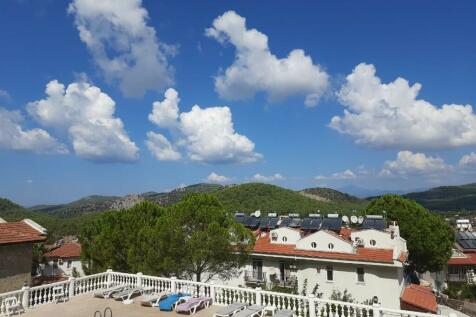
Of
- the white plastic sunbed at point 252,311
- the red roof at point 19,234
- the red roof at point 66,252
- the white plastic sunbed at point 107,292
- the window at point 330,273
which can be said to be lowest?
the red roof at point 66,252

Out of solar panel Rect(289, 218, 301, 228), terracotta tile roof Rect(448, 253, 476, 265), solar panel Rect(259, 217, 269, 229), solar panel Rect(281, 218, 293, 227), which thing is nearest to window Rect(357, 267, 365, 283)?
solar panel Rect(289, 218, 301, 228)

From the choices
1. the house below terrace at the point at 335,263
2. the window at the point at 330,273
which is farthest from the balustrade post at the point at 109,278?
the window at the point at 330,273

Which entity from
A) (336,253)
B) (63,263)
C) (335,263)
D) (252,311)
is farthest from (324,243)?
(63,263)

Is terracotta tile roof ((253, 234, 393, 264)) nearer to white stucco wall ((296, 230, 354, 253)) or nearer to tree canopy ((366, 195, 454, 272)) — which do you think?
white stucco wall ((296, 230, 354, 253))

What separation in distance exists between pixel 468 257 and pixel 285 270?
38.1 metres

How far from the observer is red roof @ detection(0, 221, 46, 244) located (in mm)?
19416

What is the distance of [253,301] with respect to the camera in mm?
15789

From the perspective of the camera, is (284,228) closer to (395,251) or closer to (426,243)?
(395,251)

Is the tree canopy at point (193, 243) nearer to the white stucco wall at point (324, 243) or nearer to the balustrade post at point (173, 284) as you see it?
the balustrade post at point (173, 284)

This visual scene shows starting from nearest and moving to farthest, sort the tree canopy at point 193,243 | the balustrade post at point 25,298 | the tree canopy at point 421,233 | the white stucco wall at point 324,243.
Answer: the balustrade post at point 25,298 → the tree canopy at point 193,243 → the white stucco wall at point 324,243 → the tree canopy at point 421,233

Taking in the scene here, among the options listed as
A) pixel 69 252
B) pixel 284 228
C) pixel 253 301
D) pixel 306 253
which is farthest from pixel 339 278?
pixel 69 252

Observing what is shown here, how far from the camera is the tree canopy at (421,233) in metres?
40.5

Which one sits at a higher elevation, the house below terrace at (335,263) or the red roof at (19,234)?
the red roof at (19,234)

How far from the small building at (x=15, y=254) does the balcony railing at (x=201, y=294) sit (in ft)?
7.73
